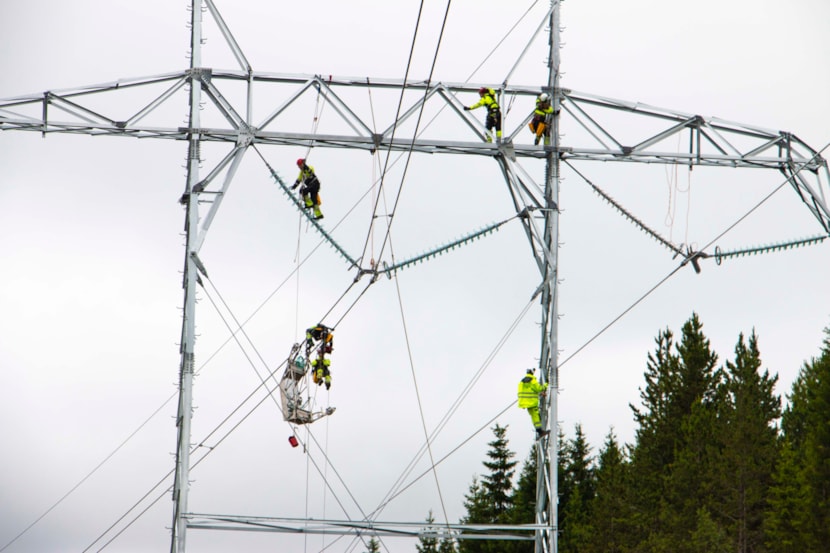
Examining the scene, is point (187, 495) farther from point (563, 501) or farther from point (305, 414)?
point (563, 501)

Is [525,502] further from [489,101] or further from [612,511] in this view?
[489,101]

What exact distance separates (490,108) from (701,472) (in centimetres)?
3182

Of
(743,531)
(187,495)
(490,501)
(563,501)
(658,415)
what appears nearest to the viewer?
(187,495)

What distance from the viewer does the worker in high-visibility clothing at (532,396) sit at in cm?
2764

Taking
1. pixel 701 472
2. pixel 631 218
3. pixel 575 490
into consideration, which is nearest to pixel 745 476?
pixel 701 472

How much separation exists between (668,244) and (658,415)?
37.3m

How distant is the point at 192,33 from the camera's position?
2734 cm

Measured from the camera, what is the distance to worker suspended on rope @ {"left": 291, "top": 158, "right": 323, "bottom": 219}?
92.3ft

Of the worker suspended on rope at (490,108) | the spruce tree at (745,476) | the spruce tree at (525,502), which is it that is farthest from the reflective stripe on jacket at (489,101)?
the spruce tree at (525,502)

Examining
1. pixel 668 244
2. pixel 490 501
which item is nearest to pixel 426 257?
pixel 668 244

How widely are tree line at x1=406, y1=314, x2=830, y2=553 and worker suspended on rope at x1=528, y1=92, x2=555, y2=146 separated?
23605mm

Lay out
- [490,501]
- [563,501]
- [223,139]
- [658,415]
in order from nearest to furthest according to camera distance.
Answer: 1. [223,139]
2. [658,415]
3. [563,501]
4. [490,501]

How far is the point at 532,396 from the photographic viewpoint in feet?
91.1

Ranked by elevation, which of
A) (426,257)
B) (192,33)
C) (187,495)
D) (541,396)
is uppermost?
(192,33)
